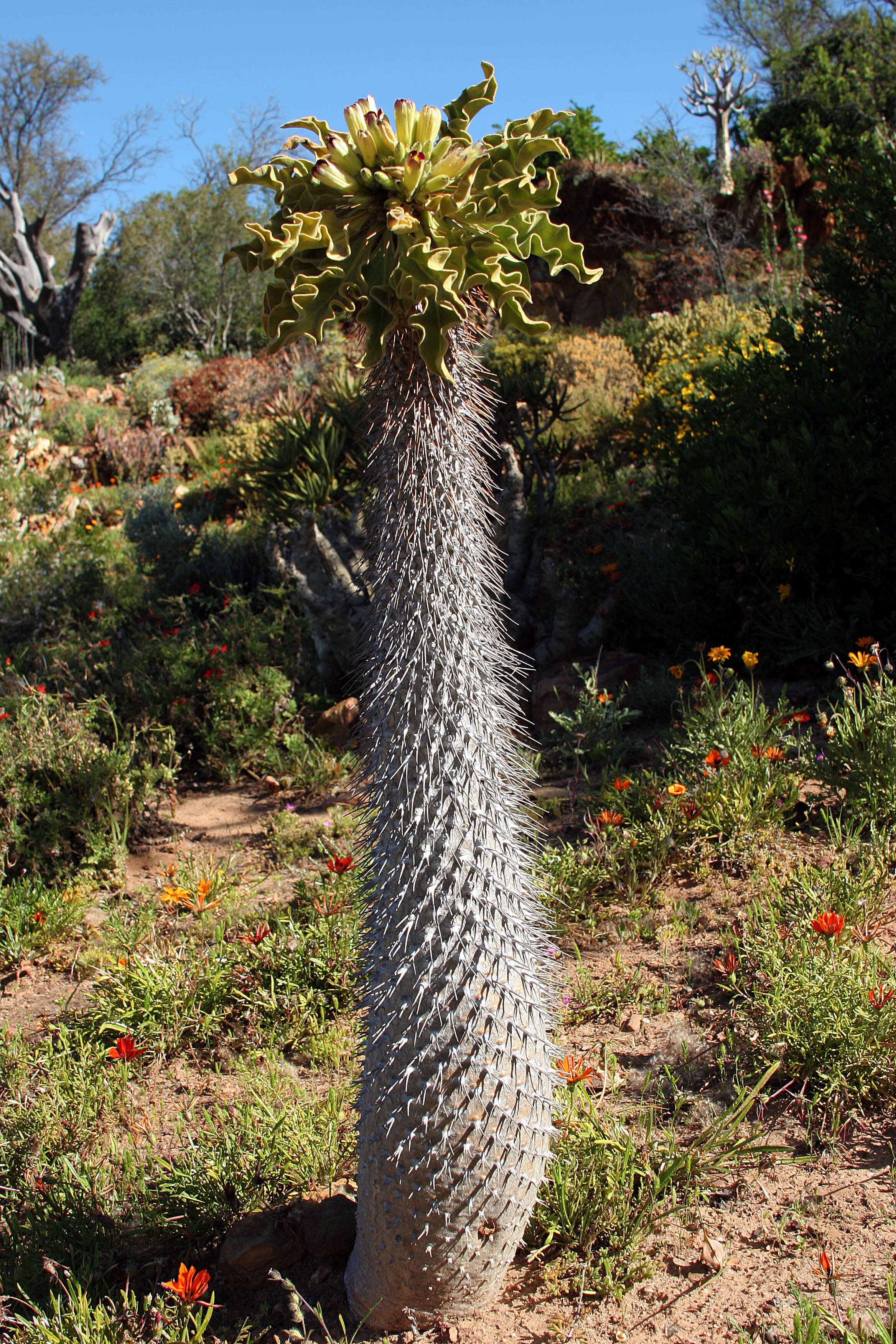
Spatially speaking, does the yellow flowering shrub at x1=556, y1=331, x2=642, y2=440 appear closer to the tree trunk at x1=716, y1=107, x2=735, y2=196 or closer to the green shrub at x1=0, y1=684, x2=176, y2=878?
the green shrub at x1=0, y1=684, x2=176, y2=878

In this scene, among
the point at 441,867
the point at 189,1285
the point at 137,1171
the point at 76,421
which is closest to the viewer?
the point at 441,867

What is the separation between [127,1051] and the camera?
8.34 ft

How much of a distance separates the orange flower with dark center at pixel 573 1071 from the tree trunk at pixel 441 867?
0.31 metres

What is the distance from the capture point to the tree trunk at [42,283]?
2278 cm

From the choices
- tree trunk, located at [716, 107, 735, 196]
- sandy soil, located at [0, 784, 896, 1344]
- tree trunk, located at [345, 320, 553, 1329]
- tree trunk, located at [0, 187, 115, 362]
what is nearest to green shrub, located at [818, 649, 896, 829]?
sandy soil, located at [0, 784, 896, 1344]

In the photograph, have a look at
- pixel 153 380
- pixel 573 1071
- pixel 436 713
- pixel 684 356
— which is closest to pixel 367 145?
pixel 436 713

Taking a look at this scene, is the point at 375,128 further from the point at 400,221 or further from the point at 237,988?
the point at 237,988

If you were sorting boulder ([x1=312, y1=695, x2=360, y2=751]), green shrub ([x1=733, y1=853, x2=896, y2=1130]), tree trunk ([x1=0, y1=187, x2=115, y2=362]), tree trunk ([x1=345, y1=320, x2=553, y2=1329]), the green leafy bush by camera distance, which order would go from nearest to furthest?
tree trunk ([x1=345, y1=320, x2=553, y2=1329]), green shrub ([x1=733, y1=853, x2=896, y2=1130]), boulder ([x1=312, y1=695, x2=360, y2=751]), the green leafy bush, tree trunk ([x1=0, y1=187, x2=115, y2=362])

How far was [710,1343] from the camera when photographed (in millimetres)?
1762

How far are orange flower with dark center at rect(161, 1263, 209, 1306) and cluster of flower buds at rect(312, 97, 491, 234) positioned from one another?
1.97 meters

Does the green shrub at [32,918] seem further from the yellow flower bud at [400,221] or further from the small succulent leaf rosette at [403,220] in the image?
the yellow flower bud at [400,221]

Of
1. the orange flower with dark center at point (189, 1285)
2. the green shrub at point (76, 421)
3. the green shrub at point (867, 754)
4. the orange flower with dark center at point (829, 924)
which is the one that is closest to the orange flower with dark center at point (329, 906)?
the orange flower with dark center at point (189, 1285)

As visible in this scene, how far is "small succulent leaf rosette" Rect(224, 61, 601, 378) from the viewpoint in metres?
1.44

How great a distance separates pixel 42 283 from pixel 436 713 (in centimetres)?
2624
